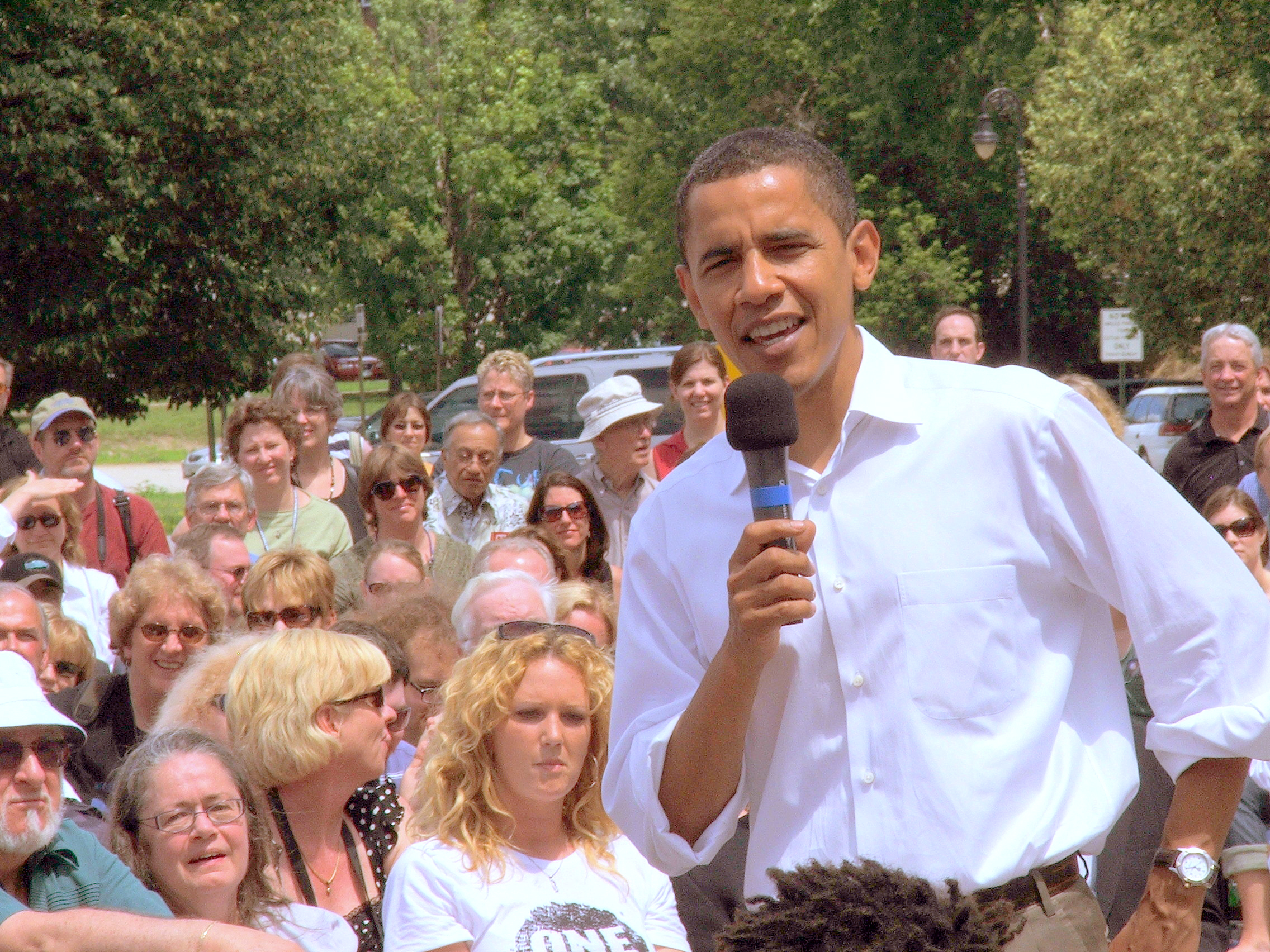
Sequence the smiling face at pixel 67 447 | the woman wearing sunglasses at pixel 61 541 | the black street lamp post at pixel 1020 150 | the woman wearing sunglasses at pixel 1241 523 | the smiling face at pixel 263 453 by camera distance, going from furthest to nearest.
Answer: the black street lamp post at pixel 1020 150 < the smiling face at pixel 67 447 < the smiling face at pixel 263 453 < the woman wearing sunglasses at pixel 61 541 < the woman wearing sunglasses at pixel 1241 523

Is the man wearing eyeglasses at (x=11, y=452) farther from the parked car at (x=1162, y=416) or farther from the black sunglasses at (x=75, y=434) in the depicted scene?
the parked car at (x=1162, y=416)

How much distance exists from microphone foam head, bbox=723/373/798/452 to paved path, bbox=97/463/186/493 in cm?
2647

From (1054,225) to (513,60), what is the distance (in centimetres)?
1475

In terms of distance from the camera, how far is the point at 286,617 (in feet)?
20.0

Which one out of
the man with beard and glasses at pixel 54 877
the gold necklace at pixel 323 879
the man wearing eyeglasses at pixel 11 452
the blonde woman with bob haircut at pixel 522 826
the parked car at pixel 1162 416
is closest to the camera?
the man with beard and glasses at pixel 54 877

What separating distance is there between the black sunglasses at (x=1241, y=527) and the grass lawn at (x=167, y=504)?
1764 cm

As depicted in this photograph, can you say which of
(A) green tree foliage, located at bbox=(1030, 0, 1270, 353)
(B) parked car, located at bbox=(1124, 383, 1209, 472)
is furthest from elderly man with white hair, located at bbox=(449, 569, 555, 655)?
(B) parked car, located at bbox=(1124, 383, 1209, 472)

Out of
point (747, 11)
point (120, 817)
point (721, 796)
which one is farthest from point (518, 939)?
point (747, 11)

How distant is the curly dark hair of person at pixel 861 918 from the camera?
5.71 ft

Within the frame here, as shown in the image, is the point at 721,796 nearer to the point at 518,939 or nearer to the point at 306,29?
the point at 518,939

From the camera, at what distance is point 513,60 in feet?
133

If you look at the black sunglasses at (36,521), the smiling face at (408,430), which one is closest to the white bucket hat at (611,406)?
the smiling face at (408,430)

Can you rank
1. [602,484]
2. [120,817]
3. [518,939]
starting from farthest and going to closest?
1. [602,484]
2. [120,817]
3. [518,939]

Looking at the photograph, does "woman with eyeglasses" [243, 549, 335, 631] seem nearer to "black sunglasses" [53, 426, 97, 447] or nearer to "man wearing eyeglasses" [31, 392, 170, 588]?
"man wearing eyeglasses" [31, 392, 170, 588]
